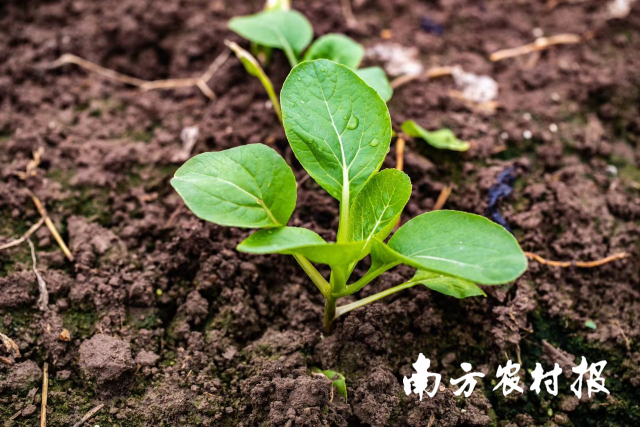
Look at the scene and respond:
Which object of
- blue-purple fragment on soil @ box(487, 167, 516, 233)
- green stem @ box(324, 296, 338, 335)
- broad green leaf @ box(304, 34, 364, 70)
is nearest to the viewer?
green stem @ box(324, 296, 338, 335)

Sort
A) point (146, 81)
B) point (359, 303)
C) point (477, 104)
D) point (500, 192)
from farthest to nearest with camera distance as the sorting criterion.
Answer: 1. point (146, 81)
2. point (477, 104)
3. point (500, 192)
4. point (359, 303)

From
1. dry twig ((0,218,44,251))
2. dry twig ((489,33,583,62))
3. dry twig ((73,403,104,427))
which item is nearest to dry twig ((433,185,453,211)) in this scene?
dry twig ((489,33,583,62))

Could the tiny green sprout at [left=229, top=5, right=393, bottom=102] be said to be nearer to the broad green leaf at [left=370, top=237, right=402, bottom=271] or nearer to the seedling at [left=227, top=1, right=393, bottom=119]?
the seedling at [left=227, top=1, right=393, bottom=119]

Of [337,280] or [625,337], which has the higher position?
[337,280]

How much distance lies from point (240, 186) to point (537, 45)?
5.29ft

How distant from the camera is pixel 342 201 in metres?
1.44

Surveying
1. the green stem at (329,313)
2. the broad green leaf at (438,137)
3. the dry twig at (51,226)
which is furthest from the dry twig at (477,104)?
the dry twig at (51,226)

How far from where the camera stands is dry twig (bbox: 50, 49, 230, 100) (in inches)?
86.0

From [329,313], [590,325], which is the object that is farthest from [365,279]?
[590,325]

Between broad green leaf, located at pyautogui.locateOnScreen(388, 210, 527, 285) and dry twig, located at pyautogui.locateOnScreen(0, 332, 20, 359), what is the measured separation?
3.42 feet

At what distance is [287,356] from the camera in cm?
153

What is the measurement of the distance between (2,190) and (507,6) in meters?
2.17

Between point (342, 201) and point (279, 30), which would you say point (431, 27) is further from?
point (342, 201)

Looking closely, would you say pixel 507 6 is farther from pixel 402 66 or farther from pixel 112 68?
pixel 112 68
